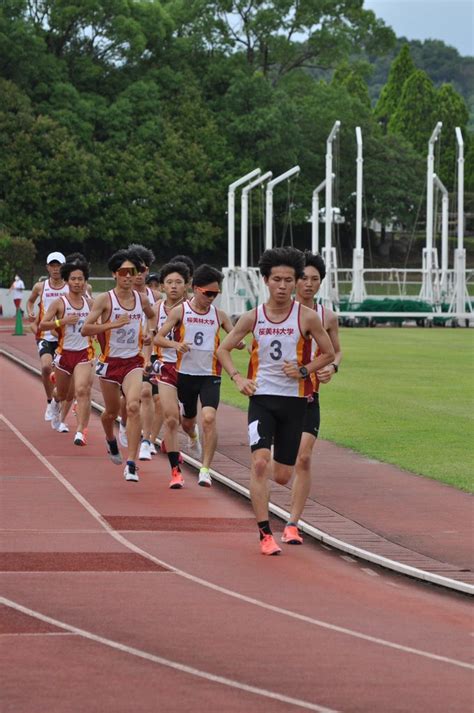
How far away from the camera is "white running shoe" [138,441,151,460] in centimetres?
1641

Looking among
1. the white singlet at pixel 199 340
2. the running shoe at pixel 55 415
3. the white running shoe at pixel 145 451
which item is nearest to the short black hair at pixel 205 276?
the white singlet at pixel 199 340

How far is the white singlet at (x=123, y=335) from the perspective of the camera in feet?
49.2

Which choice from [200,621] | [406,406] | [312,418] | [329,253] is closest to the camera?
[200,621]

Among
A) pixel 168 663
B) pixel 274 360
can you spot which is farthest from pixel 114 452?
pixel 168 663

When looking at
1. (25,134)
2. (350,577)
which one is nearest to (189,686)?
(350,577)

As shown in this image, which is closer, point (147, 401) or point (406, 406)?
point (147, 401)

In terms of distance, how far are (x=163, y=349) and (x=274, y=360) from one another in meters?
4.59

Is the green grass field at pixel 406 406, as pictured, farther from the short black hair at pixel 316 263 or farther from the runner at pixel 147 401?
the short black hair at pixel 316 263

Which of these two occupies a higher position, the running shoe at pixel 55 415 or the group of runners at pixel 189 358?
the group of runners at pixel 189 358

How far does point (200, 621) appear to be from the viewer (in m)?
8.34

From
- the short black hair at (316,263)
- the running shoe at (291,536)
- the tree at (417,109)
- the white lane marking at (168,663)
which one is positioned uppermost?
the tree at (417,109)

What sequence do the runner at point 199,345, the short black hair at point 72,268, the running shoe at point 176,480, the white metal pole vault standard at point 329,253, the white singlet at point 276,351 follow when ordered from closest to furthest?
the white singlet at point 276,351 < the running shoe at point 176,480 < the runner at point 199,345 < the short black hair at point 72,268 < the white metal pole vault standard at point 329,253

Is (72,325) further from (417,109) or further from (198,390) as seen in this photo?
(417,109)

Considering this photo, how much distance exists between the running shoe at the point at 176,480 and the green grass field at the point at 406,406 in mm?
2508
